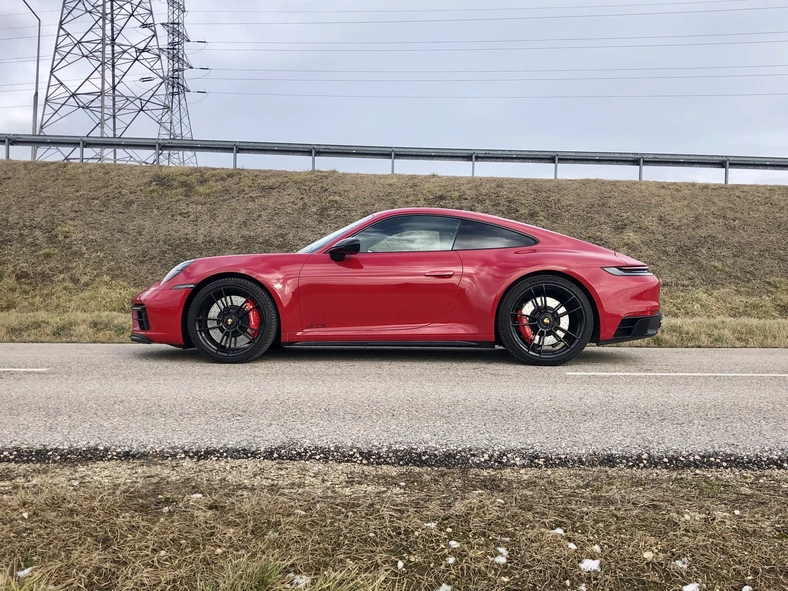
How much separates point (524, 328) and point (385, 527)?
139 inches

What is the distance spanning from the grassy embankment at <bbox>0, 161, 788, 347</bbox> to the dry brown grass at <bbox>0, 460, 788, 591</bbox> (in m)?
11.2

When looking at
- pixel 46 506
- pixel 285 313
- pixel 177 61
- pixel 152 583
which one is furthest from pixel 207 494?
pixel 177 61

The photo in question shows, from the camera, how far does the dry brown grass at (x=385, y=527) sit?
56.1 inches

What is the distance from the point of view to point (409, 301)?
4.96 metres

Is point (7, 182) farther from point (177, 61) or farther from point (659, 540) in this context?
point (659, 540)

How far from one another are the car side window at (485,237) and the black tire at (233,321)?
67.6 inches

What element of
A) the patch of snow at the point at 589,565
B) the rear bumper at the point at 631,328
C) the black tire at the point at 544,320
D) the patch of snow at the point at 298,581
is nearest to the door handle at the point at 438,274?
the black tire at the point at 544,320

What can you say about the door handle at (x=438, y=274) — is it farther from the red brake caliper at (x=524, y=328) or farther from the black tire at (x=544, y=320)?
the red brake caliper at (x=524, y=328)

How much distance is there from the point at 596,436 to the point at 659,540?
1.19 metres

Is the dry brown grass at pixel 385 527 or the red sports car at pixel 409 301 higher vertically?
the red sports car at pixel 409 301

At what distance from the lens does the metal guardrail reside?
21.3m

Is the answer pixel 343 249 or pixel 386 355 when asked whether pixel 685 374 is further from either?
pixel 343 249

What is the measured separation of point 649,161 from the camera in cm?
2147

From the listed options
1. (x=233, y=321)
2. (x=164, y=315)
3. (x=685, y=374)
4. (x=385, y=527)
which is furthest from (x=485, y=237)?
(x=385, y=527)
